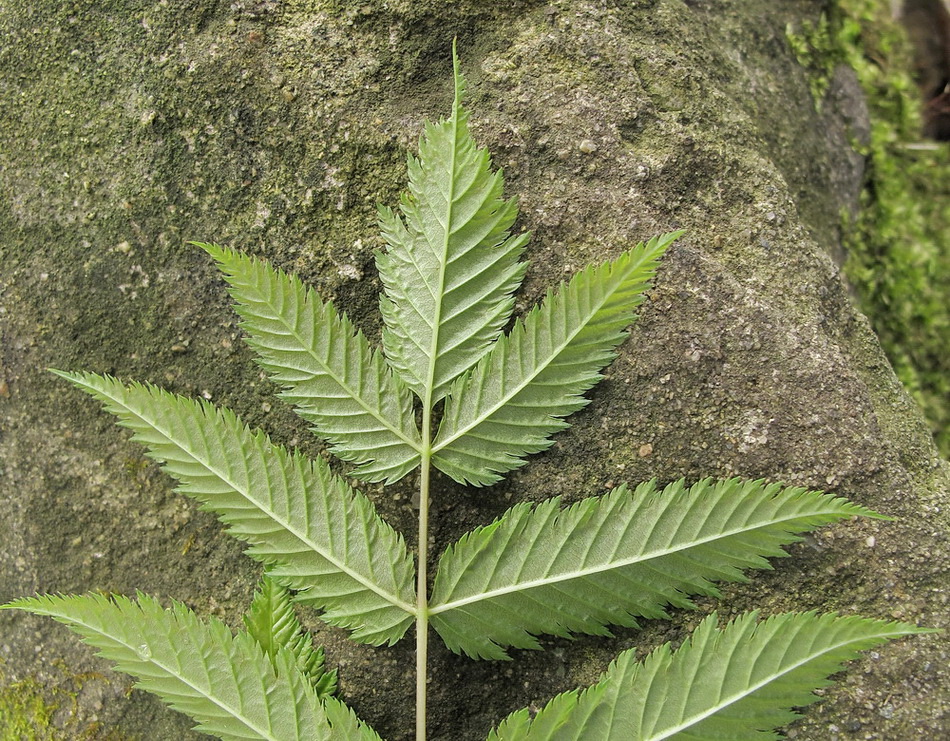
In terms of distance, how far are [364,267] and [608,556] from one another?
0.73 meters

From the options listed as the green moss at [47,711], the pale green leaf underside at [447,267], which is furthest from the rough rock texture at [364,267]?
the pale green leaf underside at [447,267]

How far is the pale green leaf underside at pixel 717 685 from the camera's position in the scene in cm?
124

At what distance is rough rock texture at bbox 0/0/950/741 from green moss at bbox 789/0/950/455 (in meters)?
0.63

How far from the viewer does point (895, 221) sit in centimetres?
226

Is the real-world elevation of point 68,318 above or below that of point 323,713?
above

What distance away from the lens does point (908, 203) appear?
2299mm

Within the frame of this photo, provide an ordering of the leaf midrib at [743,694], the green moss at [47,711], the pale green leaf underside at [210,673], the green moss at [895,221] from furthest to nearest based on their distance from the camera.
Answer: the green moss at [895,221]
the green moss at [47,711]
the pale green leaf underside at [210,673]
the leaf midrib at [743,694]

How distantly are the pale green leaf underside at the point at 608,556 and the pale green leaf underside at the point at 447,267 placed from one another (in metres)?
0.31

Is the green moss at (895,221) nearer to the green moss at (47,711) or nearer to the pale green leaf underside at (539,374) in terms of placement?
the pale green leaf underside at (539,374)

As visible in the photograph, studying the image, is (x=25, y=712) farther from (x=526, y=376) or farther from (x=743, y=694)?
(x=743, y=694)

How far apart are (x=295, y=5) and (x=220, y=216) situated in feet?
1.58

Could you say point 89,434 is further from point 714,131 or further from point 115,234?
point 714,131

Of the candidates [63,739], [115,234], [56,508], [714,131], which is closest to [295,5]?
[115,234]

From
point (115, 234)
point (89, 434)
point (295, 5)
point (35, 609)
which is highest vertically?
point (295, 5)
